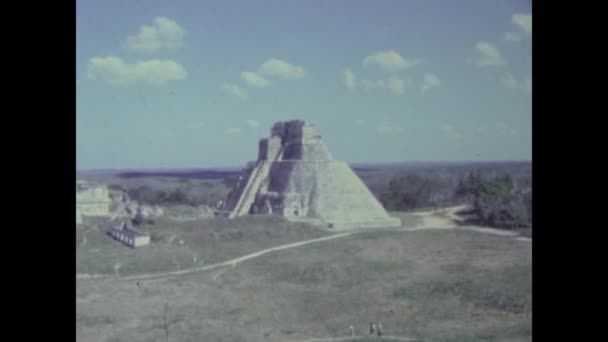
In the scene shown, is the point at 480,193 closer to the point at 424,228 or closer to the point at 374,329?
the point at 424,228

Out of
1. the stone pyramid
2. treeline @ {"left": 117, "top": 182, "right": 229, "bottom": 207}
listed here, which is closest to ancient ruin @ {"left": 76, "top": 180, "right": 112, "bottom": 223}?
treeline @ {"left": 117, "top": 182, "right": 229, "bottom": 207}

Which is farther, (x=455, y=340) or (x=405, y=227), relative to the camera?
(x=405, y=227)

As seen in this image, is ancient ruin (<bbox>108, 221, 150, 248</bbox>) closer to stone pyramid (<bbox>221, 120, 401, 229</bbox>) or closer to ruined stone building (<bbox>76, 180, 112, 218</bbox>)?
ruined stone building (<bbox>76, 180, 112, 218</bbox>)

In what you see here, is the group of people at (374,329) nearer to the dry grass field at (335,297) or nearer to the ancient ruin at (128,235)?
the dry grass field at (335,297)

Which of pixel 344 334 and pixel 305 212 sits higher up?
pixel 305 212
